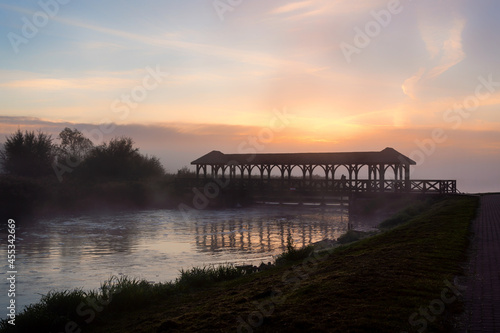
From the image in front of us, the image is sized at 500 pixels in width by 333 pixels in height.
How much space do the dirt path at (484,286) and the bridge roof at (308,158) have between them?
83.9ft

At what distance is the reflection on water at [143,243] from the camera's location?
13526mm

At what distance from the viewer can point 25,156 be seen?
44.9 metres

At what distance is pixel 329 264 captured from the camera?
10062 mm

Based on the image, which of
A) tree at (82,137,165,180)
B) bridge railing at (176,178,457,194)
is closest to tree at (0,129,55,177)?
tree at (82,137,165,180)

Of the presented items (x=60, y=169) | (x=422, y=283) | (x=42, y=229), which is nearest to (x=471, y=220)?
(x=422, y=283)

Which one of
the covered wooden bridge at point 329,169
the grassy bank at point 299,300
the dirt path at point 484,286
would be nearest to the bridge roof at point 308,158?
the covered wooden bridge at point 329,169

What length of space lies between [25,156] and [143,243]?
96.8ft

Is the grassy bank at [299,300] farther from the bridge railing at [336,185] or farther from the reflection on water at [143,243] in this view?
the bridge railing at [336,185]

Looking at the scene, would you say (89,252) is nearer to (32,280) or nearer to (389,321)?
(32,280)

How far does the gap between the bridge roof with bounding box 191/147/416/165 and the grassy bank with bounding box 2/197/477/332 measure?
1061 inches

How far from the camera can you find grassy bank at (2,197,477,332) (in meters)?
5.96

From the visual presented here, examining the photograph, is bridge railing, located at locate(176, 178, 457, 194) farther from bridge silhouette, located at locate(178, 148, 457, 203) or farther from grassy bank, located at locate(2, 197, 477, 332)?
grassy bank, located at locate(2, 197, 477, 332)

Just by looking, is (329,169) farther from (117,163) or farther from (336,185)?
(117,163)

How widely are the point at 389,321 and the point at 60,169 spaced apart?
47.2m
